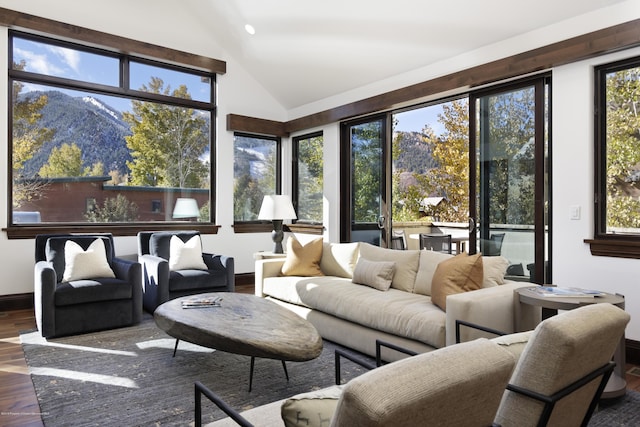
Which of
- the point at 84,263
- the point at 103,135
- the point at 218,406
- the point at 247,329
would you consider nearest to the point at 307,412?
the point at 218,406

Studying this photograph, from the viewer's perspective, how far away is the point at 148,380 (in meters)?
2.98

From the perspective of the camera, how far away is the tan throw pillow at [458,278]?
10.3 feet

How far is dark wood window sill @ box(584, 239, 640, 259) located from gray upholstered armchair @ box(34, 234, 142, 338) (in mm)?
4148

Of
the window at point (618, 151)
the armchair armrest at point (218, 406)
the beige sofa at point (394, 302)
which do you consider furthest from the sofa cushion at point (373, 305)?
the armchair armrest at point (218, 406)

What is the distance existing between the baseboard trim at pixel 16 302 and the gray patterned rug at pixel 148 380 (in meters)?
1.30

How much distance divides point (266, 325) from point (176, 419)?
73 centimetres

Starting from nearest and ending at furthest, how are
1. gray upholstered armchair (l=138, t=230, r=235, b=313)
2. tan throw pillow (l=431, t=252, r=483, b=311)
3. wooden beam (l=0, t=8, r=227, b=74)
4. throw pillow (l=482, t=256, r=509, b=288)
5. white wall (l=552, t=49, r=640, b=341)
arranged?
tan throw pillow (l=431, t=252, r=483, b=311), throw pillow (l=482, t=256, r=509, b=288), white wall (l=552, t=49, r=640, b=341), gray upholstered armchair (l=138, t=230, r=235, b=313), wooden beam (l=0, t=8, r=227, b=74)

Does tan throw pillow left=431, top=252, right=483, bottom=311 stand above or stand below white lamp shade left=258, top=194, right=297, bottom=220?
below

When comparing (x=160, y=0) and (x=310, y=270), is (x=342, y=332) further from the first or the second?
(x=160, y=0)

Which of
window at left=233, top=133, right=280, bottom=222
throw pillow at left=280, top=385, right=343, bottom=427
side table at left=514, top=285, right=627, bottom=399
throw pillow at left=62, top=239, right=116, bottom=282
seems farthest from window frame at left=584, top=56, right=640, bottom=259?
window at left=233, top=133, right=280, bottom=222

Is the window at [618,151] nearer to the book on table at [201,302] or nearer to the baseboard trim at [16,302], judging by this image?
the book on table at [201,302]

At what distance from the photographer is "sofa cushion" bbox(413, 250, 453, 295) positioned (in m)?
3.63

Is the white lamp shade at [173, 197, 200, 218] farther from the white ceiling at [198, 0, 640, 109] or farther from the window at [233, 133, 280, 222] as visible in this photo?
the white ceiling at [198, 0, 640, 109]

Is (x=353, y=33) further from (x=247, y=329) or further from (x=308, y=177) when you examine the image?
(x=247, y=329)
